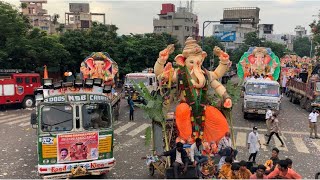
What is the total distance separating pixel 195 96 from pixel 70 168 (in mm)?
4171

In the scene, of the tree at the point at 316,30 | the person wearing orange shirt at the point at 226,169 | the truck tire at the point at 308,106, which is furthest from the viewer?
the tree at the point at 316,30

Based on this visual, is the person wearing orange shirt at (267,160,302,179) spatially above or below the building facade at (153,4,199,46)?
below

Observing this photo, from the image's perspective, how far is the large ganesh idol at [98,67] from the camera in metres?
23.1

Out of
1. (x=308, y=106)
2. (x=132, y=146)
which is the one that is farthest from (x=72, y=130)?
(x=308, y=106)

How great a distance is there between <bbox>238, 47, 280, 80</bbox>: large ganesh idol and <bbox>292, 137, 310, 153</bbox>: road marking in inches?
371

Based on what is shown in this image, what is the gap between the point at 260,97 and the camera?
21.0m

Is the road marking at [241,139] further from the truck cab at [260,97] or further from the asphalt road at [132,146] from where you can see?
the truck cab at [260,97]

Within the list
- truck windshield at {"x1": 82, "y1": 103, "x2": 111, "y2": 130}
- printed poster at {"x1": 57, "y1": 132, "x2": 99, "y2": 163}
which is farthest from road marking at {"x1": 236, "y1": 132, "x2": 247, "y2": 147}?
printed poster at {"x1": 57, "y1": 132, "x2": 99, "y2": 163}

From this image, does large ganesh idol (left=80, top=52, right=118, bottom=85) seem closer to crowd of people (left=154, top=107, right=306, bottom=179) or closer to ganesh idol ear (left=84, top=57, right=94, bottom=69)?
ganesh idol ear (left=84, top=57, right=94, bottom=69)

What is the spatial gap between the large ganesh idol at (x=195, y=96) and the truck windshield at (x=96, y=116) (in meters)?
2.05

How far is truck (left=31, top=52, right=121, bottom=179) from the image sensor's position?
383 inches

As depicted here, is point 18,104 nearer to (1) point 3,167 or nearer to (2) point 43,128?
(1) point 3,167

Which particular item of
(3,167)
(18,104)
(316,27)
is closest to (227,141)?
(3,167)

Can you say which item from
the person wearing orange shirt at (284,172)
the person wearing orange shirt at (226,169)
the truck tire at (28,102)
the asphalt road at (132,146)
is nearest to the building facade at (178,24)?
the truck tire at (28,102)
